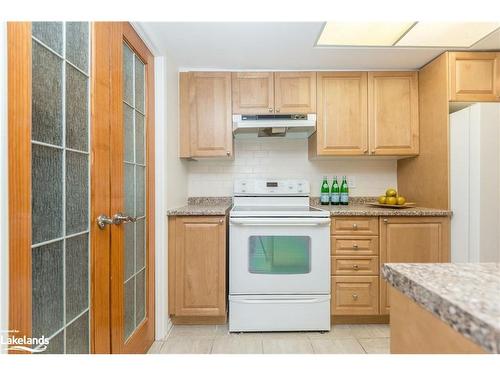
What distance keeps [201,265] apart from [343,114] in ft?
5.75

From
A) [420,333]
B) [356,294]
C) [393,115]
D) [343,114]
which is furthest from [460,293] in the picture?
[393,115]

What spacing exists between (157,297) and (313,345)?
1.11 m

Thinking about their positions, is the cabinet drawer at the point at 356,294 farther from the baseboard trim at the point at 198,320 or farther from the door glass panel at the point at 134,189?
the door glass panel at the point at 134,189

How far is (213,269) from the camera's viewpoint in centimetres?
218

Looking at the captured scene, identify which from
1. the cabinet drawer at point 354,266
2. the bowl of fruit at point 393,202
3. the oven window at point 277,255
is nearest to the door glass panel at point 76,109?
the oven window at point 277,255

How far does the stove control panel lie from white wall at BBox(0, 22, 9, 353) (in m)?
2.07

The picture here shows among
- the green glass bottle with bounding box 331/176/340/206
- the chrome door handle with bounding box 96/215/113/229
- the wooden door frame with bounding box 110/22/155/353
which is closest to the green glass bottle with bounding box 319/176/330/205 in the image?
the green glass bottle with bounding box 331/176/340/206

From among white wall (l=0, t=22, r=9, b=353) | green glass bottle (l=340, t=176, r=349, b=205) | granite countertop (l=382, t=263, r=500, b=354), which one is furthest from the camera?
green glass bottle (l=340, t=176, r=349, b=205)

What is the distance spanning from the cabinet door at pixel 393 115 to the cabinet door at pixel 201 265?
1565 millimetres

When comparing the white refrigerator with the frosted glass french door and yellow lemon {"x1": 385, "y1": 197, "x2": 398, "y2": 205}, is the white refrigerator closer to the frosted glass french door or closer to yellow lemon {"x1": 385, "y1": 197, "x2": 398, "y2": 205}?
yellow lemon {"x1": 385, "y1": 197, "x2": 398, "y2": 205}

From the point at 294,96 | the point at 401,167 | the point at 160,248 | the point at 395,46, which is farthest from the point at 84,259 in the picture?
the point at 401,167

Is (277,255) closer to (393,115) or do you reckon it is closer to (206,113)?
(206,113)

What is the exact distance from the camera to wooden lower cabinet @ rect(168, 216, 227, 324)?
218cm
